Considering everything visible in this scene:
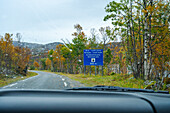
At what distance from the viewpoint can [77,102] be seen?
902mm

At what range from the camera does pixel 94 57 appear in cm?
2033

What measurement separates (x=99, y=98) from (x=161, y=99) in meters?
0.47

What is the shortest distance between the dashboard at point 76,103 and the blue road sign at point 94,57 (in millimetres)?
19087

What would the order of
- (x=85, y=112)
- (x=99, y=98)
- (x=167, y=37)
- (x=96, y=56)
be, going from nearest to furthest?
(x=85, y=112) → (x=99, y=98) → (x=167, y=37) → (x=96, y=56)

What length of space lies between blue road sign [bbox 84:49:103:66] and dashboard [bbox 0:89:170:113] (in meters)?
19.1

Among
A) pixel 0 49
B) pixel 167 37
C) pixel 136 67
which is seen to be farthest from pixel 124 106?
pixel 0 49

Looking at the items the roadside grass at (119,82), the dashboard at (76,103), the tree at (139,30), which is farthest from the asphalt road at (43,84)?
the dashboard at (76,103)

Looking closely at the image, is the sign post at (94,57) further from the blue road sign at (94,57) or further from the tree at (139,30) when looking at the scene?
the tree at (139,30)

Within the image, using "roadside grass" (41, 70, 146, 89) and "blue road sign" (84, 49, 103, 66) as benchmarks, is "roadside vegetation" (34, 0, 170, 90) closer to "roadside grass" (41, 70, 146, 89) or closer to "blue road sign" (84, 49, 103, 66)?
"roadside grass" (41, 70, 146, 89)

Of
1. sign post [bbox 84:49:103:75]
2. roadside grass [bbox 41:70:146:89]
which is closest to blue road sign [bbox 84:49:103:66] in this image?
sign post [bbox 84:49:103:75]

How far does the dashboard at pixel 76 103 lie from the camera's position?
846mm

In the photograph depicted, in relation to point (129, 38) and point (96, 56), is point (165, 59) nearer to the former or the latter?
point (129, 38)

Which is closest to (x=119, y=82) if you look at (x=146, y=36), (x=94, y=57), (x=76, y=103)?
(x=146, y=36)

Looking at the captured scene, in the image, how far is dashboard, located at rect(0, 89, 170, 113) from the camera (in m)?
0.85
